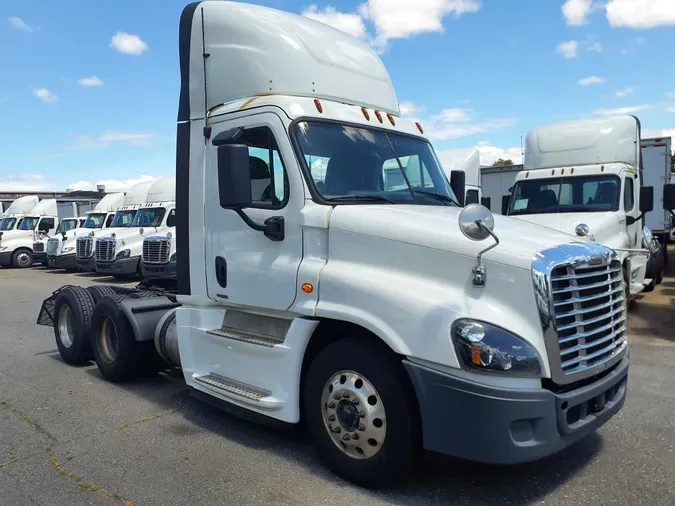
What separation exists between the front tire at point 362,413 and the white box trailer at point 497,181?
13967 millimetres

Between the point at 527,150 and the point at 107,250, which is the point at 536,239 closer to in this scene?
the point at 527,150

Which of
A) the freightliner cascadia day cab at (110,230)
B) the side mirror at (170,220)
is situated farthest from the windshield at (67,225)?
the side mirror at (170,220)

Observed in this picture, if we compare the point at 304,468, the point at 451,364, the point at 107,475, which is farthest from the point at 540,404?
the point at 107,475

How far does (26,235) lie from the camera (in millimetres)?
26125

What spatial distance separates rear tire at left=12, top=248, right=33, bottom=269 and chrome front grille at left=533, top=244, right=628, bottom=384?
2675cm

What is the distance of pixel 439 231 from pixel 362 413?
4.15 feet

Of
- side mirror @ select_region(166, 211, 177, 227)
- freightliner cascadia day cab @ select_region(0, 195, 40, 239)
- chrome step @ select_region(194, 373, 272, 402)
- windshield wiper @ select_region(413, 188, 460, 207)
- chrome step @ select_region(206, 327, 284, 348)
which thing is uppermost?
freightliner cascadia day cab @ select_region(0, 195, 40, 239)

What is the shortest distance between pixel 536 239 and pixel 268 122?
2065 millimetres

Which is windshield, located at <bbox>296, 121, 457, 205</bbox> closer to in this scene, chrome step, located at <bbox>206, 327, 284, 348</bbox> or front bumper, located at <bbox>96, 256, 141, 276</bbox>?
chrome step, located at <bbox>206, 327, 284, 348</bbox>

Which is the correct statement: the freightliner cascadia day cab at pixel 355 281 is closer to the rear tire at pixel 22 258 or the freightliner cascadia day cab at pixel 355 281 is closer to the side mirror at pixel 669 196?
the side mirror at pixel 669 196

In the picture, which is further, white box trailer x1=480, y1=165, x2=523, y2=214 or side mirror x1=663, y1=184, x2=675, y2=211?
white box trailer x1=480, y1=165, x2=523, y2=214

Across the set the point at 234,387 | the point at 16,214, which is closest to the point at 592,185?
the point at 234,387

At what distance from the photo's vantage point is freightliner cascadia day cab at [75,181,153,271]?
20109mm

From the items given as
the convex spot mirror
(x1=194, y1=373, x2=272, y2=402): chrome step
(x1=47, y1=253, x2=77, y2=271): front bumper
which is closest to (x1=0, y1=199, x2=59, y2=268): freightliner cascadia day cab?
(x1=47, y1=253, x2=77, y2=271): front bumper
